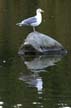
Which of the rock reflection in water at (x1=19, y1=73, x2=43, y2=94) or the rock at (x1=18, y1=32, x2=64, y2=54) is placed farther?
the rock at (x1=18, y1=32, x2=64, y2=54)

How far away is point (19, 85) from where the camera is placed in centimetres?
1516

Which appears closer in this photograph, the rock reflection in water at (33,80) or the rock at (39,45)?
the rock reflection in water at (33,80)

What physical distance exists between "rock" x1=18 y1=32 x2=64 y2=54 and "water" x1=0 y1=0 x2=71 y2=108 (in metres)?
0.46

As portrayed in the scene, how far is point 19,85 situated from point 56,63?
3838mm

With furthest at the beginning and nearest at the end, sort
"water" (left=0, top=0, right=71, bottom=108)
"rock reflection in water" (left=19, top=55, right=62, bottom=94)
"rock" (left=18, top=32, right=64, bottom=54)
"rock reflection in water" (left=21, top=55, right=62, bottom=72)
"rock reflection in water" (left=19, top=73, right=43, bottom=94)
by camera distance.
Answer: "rock" (left=18, top=32, right=64, bottom=54) → "rock reflection in water" (left=21, top=55, right=62, bottom=72) → "rock reflection in water" (left=19, top=55, right=62, bottom=94) → "rock reflection in water" (left=19, top=73, right=43, bottom=94) → "water" (left=0, top=0, right=71, bottom=108)

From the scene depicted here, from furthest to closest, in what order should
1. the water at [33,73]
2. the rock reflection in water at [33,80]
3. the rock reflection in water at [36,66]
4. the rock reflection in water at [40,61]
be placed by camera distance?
1. the rock reflection in water at [40,61]
2. the rock reflection in water at [36,66]
3. the rock reflection in water at [33,80]
4. the water at [33,73]

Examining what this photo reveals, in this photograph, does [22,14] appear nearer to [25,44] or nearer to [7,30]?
[7,30]

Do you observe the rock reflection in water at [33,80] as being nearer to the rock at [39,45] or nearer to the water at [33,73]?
the water at [33,73]

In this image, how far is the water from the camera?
13.3 metres

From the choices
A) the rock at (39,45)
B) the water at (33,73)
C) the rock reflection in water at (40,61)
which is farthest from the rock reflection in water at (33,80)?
the rock at (39,45)

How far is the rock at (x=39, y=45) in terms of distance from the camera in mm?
20969

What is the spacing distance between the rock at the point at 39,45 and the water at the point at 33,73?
18.1 inches

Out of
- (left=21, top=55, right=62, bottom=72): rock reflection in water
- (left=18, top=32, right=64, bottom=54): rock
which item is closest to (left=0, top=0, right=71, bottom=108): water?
(left=21, top=55, right=62, bottom=72): rock reflection in water

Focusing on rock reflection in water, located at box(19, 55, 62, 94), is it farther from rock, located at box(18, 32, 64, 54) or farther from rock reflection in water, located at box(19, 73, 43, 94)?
rock, located at box(18, 32, 64, 54)
